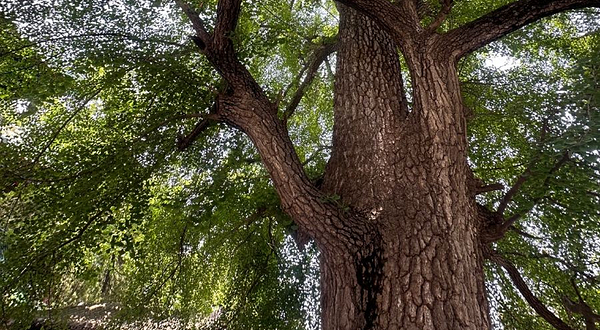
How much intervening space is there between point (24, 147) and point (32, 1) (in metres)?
1.13

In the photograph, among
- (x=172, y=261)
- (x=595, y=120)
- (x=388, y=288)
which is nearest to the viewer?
(x=595, y=120)

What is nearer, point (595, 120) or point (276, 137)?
point (595, 120)

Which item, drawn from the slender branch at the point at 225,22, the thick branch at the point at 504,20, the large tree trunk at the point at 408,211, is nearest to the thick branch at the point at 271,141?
the slender branch at the point at 225,22

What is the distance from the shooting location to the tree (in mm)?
1955

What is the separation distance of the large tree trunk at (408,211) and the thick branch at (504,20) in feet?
0.45

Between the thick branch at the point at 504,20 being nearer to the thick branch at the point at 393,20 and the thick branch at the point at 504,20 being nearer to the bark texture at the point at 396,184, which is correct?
the bark texture at the point at 396,184

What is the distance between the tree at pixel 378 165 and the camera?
196 centimetres

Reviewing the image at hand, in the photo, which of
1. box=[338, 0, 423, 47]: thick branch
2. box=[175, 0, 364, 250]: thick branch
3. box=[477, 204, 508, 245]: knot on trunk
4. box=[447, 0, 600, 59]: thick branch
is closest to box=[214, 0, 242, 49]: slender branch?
box=[175, 0, 364, 250]: thick branch

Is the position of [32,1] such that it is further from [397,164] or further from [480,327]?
[480,327]

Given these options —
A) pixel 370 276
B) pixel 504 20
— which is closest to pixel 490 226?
pixel 370 276

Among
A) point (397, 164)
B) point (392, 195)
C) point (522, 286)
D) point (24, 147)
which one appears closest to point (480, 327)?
point (392, 195)

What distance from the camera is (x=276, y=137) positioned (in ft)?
7.73

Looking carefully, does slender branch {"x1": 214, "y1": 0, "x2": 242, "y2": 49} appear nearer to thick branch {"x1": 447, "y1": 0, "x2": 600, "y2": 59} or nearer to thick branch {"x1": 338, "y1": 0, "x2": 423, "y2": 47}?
thick branch {"x1": 338, "y1": 0, "x2": 423, "y2": 47}

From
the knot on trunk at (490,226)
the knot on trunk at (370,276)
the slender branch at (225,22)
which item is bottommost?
the knot on trunk at (370,276)
